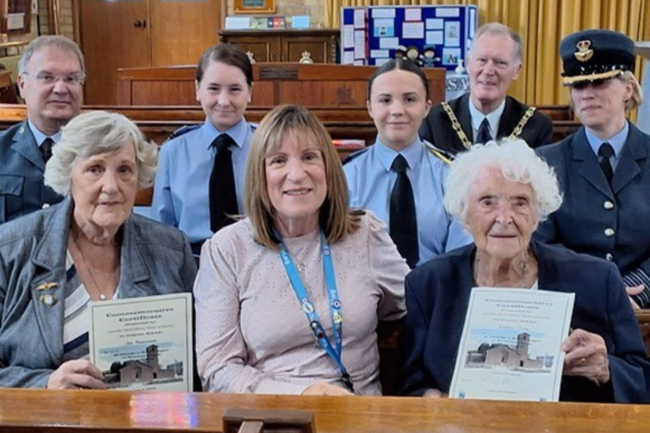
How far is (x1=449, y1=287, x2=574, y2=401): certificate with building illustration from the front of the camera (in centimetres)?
157

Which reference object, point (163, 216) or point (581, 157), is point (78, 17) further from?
point (581, 157)

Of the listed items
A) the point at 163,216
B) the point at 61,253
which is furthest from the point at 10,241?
the point at 163,216

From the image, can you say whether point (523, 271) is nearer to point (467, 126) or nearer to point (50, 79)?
point (467, 126)

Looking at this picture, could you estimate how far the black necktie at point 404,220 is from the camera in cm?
236

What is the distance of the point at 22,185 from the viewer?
250 cm

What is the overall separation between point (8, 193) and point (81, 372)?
3.32 ft

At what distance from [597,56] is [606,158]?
307mm

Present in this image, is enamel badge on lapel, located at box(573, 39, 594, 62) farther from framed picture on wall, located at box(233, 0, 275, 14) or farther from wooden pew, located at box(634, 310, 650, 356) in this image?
framed picture on wall, located at box(233, 0, 275, 14)

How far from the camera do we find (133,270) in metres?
1.96

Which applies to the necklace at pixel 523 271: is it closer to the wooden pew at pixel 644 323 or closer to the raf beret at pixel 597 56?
the wooden pew at pixel 644 323

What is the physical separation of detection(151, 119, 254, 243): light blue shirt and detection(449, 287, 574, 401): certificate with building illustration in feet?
4.13

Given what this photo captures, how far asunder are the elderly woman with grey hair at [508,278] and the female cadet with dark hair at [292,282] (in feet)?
0.40

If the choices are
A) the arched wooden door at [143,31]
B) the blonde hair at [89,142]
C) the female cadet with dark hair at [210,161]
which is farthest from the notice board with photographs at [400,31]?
the blonde hair at [89,142]

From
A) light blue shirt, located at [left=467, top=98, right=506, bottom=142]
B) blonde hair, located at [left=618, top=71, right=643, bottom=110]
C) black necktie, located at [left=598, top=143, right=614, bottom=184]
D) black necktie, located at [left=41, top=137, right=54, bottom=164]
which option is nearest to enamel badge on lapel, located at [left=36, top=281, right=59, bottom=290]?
black necktie, located at [left=41, top=137, right=54, bottom=164]
